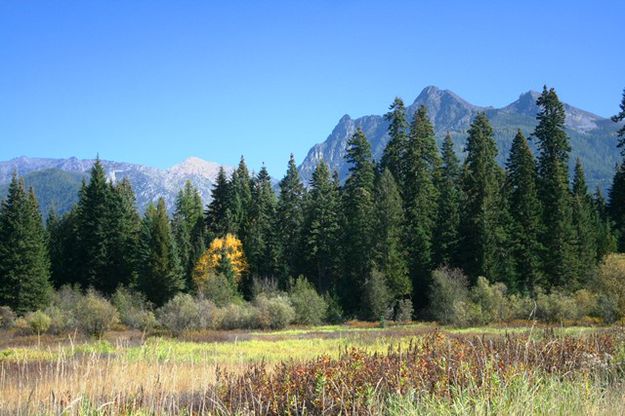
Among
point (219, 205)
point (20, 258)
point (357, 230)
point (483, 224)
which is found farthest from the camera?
point (219, 205)

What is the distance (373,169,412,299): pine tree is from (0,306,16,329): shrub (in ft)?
84.9

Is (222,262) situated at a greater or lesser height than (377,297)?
greater

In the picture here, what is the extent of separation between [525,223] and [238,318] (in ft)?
72.5

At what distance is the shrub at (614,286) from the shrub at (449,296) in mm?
7477

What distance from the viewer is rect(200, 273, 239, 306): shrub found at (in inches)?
1576

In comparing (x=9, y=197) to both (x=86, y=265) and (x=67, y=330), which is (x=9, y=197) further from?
(x=67, y=330)

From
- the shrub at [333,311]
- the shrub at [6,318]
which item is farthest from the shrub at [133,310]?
the shrub at [333,311]

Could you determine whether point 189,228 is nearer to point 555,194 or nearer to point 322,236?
point 322,236

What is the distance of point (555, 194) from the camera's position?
42.2 m

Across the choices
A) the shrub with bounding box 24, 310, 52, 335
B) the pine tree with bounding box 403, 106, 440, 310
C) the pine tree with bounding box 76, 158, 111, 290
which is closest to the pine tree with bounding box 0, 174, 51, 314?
the pine tree with bounding box 76, 158, 111, 290

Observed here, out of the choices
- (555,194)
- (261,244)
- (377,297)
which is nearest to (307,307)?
(377,297)

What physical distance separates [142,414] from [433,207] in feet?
134

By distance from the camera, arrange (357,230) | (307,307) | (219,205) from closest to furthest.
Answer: (307,307), (357,230), (219,205)

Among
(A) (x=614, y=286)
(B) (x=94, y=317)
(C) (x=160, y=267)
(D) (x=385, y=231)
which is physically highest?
(D) (x=385, y=231)
